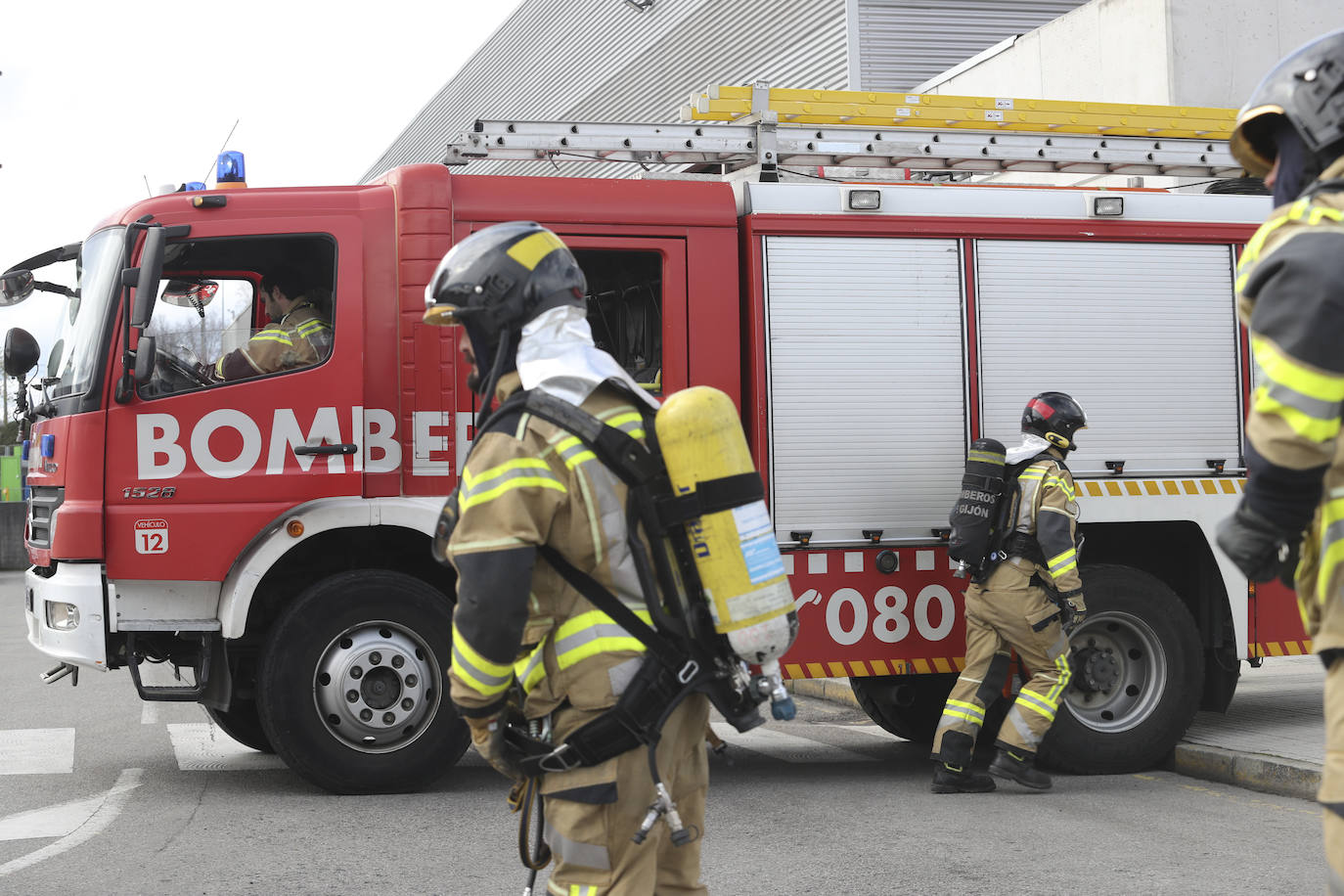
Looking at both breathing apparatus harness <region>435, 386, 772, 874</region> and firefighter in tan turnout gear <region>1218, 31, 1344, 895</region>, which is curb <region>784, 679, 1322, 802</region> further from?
Result: breathing apparatus harness <region>435, 386, 772, 874</region>

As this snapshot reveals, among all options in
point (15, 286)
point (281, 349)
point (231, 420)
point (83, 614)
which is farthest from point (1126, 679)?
point (15, 286)

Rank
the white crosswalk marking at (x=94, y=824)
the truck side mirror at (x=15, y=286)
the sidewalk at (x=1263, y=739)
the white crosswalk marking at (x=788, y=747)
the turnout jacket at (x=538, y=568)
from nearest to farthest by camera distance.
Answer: the turnout jacket at (x=538, y=568) < the white crosswalk marking at (x=94, y=824) < the sidewalk at (x=1263, y=739) < the truck side mirror at (x=15, y=286) < the white crosswalk marking at (x=788, y=747)

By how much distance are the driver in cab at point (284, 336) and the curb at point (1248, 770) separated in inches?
202

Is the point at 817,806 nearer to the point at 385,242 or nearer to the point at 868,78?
the point at 385,242

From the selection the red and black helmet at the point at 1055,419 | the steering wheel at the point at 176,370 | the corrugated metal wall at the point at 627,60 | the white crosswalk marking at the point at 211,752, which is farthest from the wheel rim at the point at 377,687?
the corrugated metal wall at the point at 627,60

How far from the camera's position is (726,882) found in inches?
215

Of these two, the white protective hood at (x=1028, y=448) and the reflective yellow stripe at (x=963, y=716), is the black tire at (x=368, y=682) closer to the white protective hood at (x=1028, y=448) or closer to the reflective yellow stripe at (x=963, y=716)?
the reflective yellow stripe at (x=963, y=716)

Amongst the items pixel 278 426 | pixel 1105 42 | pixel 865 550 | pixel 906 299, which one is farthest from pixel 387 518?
pixel 1105 42

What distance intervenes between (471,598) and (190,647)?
16.0 ft

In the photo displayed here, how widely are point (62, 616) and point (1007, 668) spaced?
465 cm

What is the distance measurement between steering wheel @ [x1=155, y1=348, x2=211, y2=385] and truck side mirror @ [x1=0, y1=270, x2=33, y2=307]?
1202 millimetres

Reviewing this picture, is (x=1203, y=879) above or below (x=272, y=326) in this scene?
below

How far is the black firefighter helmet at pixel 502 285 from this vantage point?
3139 mm

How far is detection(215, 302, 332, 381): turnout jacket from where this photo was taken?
708 centimetres
